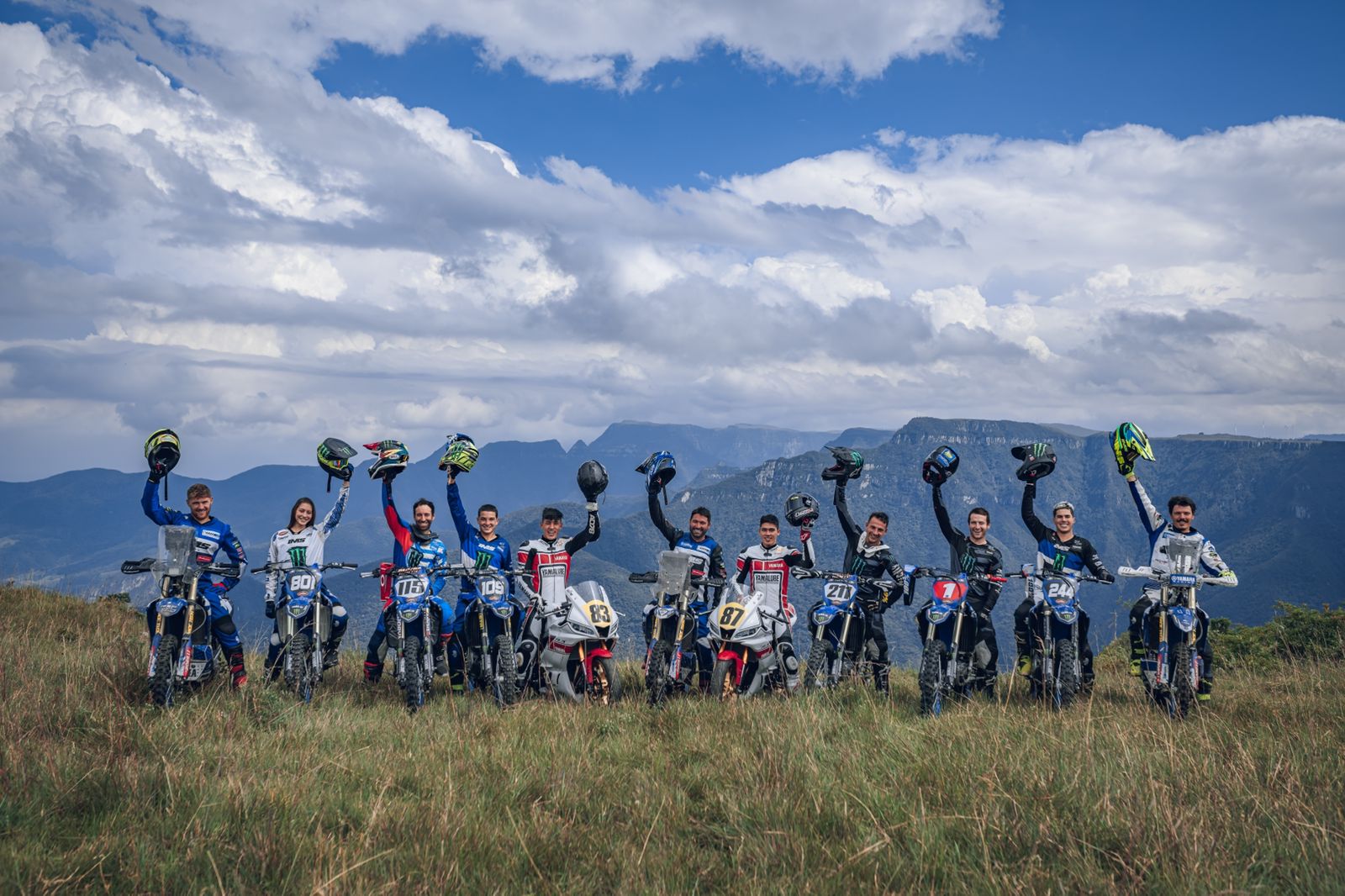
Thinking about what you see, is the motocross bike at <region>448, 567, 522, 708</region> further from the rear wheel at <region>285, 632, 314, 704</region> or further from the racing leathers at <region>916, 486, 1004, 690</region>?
the racing leathers at <region>916, 486, 1004, 690</region>

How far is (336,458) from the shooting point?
10.3 m

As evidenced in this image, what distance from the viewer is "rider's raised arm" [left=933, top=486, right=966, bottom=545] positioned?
1069cm

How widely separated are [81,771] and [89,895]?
176 cm

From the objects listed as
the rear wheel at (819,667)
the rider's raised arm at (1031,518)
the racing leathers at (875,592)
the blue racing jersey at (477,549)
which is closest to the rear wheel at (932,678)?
the racing leathers at (875,592)

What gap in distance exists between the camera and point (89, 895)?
434 cm

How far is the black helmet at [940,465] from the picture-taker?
10672 millimetres

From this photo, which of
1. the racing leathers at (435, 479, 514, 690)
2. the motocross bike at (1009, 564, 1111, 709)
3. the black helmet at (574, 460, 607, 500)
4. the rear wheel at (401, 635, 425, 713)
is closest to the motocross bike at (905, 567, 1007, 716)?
the motocross bike at (1009, 564, 1111, 709)

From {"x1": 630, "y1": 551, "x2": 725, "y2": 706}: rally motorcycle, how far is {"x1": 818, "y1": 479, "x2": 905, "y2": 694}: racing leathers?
1.62 meters

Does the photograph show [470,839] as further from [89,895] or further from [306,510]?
[306,510]

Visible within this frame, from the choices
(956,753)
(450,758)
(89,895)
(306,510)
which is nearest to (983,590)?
(956,753)

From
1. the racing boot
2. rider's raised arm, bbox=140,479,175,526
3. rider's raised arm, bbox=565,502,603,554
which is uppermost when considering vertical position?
rider's raised arm, bbox=140,479,175,526

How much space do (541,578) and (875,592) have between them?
13.3 feet

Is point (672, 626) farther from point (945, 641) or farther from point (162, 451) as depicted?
point (162, 451)

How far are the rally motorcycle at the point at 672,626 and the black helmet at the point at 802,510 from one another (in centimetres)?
145
